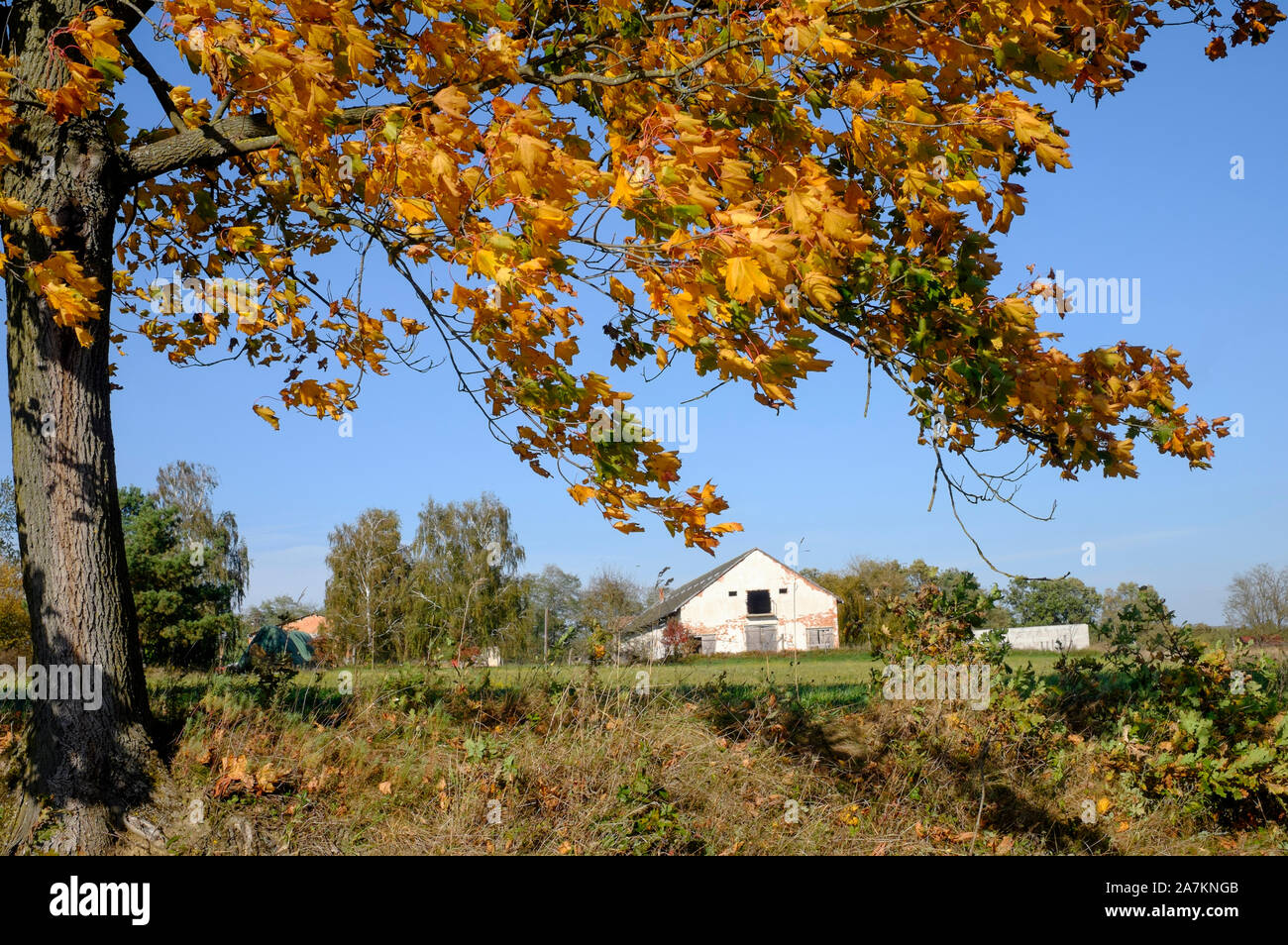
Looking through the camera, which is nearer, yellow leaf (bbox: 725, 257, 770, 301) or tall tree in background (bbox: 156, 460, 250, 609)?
yellow leaf (bbox: 725, 257, 770, 301)

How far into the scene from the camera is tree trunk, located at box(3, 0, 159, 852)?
179 inches

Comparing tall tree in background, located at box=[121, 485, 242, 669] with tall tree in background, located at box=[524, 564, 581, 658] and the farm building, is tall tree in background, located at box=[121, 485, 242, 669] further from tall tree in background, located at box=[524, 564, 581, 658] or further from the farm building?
the farm building

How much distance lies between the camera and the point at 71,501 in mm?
4812

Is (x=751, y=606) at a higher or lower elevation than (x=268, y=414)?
lower

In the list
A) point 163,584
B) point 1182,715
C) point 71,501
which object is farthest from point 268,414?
point 163,584

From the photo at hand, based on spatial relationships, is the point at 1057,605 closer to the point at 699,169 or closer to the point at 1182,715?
the point at 1182,715

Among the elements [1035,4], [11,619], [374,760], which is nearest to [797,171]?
[1035,4]

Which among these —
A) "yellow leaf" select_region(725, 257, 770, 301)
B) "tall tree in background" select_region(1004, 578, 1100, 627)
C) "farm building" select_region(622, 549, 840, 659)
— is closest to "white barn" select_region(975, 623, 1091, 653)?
"tall tree in background" select_region(1004, 578, 1100, 627)

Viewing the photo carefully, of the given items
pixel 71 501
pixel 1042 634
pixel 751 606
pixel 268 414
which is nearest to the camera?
pixel 71 501

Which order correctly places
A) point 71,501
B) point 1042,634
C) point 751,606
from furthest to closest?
point 1042,634 < point 751,606 < point 71,501

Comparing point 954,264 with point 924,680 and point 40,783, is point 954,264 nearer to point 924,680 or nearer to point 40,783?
point 924,680

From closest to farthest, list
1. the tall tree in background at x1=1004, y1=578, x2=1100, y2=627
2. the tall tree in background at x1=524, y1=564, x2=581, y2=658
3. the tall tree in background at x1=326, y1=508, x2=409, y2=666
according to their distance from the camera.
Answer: the tall tree in background at x1=326, y1=508, x2=409, y2=666 → the tall tree in background at x1=524, y1=564, x2=581, y2=658 → the tall tree in background at x1=1004, y1=578, x2=1100, y2=627

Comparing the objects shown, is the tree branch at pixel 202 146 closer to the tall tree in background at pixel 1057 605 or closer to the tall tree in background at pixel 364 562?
the tall tree in background at pixel 364 562

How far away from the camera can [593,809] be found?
4750mm
